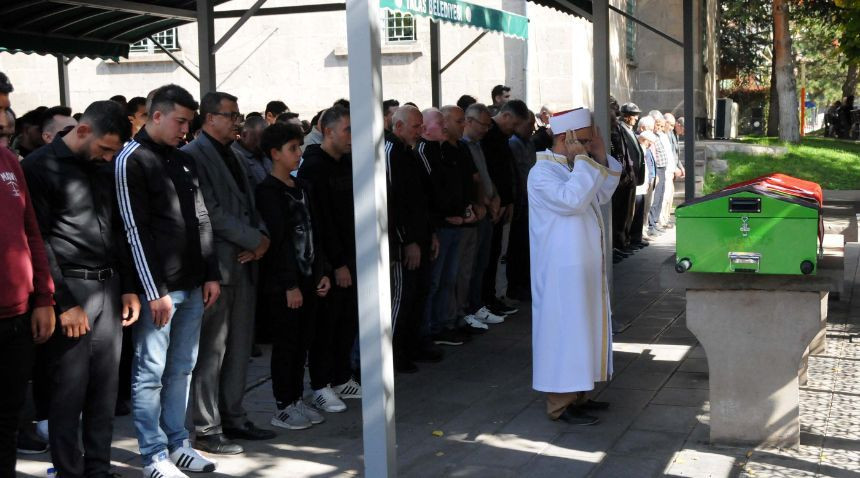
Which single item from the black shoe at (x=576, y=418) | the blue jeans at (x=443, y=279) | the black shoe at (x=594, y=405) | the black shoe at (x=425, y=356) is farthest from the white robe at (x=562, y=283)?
the blue jeans at (x=443, y=279)

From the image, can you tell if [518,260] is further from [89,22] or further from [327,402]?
[89,22]

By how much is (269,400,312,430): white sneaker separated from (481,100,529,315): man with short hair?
3.74m

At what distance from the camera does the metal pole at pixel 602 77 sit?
930 cm

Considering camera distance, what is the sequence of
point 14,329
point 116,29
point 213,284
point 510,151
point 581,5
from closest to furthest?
point 14,329
point 213,284
point 510,151
point 581,5
point 116,29

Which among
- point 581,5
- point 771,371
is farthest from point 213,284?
point 581,5

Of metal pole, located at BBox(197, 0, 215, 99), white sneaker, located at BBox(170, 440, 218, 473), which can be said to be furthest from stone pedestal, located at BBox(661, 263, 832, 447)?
metal pole, located at BBox(197, 0, 215, 99)

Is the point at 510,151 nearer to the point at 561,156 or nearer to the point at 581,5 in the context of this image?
the point at 581,5

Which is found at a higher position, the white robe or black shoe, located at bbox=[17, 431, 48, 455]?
the white robe

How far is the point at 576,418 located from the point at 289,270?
6.36 feet

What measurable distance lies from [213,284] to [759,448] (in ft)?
10.1

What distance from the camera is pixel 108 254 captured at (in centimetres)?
513

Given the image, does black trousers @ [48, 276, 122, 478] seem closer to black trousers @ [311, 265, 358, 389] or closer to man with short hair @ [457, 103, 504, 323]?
black trousers @ [311, 265, 358, 389]

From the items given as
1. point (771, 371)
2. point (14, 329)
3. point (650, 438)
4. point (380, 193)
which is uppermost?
point (380, 193)

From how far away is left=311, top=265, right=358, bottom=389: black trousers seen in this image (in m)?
7.07
